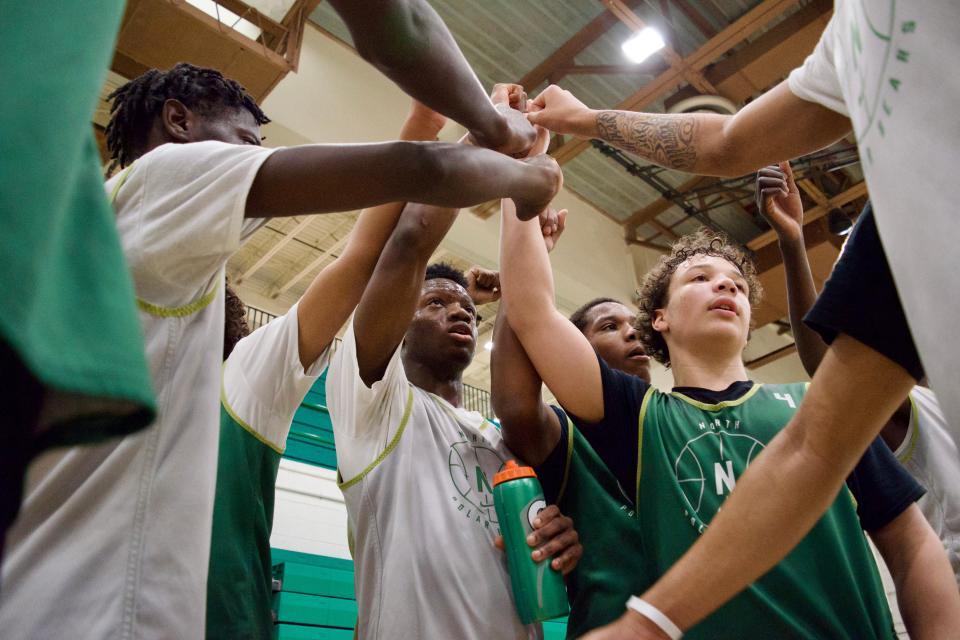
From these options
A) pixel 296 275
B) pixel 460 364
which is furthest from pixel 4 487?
pixel 296 275

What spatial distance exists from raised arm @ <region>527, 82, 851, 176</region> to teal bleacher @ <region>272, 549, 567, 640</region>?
280 centimetres

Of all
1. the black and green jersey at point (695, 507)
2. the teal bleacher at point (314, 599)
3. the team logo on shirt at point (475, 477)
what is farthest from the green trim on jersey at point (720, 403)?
the teal bleacher at point (314, 599)

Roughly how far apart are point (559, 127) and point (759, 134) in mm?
838

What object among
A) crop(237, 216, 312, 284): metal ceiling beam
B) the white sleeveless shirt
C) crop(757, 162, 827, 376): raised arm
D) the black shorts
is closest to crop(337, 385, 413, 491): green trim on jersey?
the white sleeveless shirt

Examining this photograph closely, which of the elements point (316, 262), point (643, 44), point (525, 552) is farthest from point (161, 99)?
point (316, 262)

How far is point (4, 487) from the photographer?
0.41 metres

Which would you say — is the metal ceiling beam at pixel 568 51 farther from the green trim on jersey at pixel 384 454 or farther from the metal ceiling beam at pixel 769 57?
the green trim on jersey at pixel 384 454

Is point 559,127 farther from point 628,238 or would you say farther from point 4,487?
point 628,238

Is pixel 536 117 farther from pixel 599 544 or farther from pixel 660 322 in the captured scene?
pixel 599 544

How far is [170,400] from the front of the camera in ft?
3.65

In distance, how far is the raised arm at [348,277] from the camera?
6.11 feet

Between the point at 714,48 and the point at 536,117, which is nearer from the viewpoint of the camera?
the point at 536,117

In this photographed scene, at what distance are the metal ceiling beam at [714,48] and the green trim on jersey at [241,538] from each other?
627 cm

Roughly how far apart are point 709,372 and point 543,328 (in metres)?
0.55
